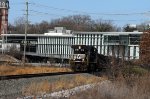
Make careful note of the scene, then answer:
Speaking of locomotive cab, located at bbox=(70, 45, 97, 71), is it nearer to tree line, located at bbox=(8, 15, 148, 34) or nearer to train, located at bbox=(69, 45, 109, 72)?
train, located at bbox=(69, 45, 109, 72)

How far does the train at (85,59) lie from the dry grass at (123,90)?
29359 mm

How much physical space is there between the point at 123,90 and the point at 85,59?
33543 mm

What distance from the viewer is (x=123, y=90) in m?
18.1

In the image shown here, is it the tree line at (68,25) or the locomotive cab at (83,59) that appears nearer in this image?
the locomotive cab at (83,59)

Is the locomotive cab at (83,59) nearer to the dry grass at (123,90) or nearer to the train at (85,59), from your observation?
the train at (85,59)

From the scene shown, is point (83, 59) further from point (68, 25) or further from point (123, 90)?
point (68, 25)

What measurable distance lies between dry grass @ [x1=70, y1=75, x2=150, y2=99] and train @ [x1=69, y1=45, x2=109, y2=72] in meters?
29.4

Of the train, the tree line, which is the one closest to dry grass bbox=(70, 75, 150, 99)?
the train

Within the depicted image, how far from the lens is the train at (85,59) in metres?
50.8

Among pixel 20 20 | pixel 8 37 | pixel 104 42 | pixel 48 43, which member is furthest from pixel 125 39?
pixel 20 20

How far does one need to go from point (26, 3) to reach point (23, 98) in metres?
75.7

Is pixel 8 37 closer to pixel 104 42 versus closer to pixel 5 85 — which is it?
pixel 104 42

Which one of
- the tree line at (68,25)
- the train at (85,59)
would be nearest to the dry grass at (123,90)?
the train at (85,59)

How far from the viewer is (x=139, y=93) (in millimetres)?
17938
